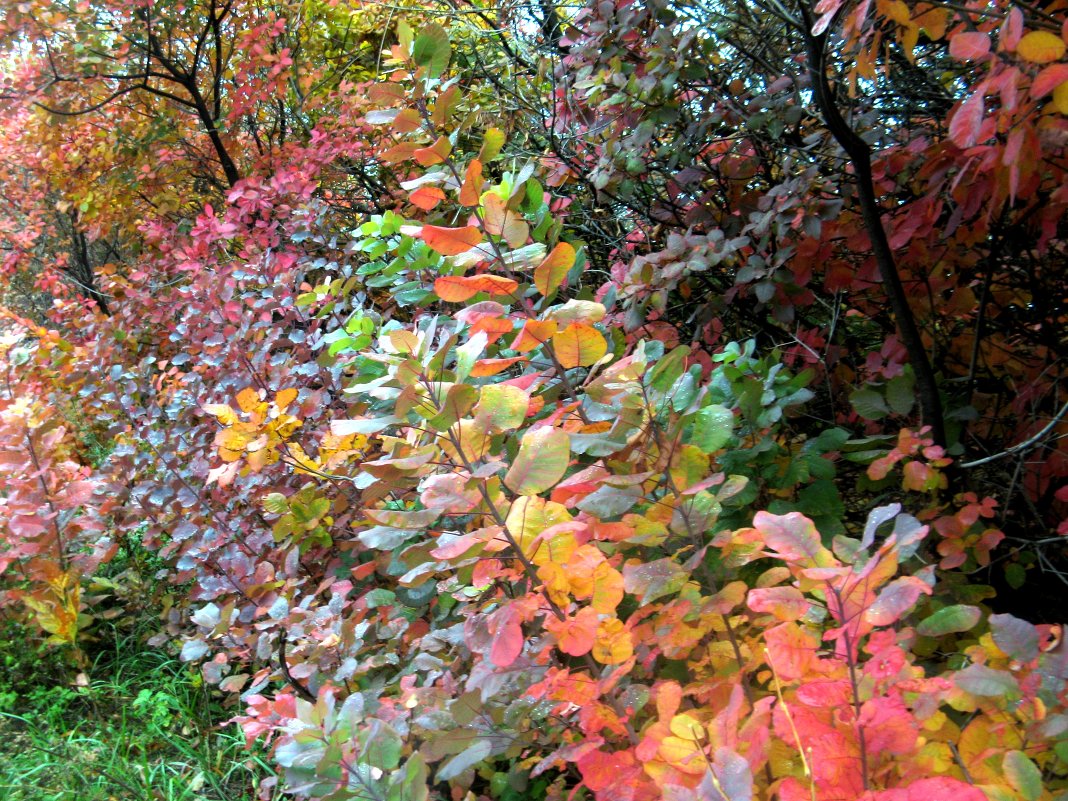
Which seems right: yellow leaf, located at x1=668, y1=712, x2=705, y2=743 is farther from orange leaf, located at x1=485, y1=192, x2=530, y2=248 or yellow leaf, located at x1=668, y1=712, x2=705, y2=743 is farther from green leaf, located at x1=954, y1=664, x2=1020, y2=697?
orange leaf, located at x1=485, y1=192, x2=530, y2=248

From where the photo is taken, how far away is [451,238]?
1.18 m

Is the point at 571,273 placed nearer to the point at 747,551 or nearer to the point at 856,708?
the point at 747,551

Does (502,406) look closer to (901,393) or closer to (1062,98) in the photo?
(1062,98)

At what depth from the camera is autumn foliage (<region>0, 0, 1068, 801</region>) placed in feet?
2.94

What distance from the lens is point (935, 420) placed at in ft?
5.14

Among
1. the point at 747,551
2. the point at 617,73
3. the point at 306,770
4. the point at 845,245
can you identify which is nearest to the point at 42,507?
the point at 306,770

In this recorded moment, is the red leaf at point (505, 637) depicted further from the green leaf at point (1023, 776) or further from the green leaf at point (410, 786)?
the green leaf at point (1023, 776)

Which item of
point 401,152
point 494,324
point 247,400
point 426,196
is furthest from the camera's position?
point 247,400

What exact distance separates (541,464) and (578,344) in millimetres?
221

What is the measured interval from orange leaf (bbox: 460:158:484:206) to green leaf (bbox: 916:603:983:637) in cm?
85

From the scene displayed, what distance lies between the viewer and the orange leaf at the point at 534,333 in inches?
43.9

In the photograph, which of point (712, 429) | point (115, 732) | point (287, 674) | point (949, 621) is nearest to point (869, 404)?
point (712, 429)

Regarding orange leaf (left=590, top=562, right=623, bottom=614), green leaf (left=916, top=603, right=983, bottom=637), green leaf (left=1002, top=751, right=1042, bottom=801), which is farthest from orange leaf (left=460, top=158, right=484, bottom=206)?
green leaf (left=1002, top=751, right=1042, bottom=801)

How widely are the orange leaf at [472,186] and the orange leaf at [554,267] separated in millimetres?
144
